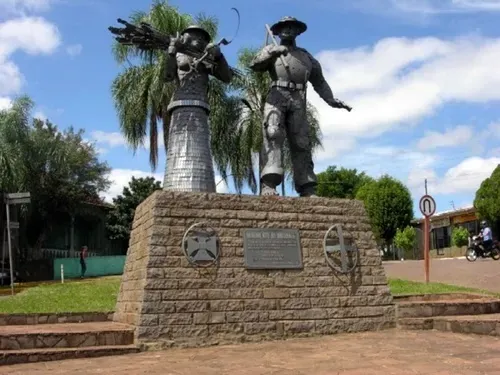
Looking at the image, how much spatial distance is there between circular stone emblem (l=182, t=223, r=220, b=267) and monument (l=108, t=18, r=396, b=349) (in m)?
0.01

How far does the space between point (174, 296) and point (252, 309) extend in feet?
3.30

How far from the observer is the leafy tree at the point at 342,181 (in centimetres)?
5116

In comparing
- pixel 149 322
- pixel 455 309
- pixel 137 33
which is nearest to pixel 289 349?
pixel 149 322

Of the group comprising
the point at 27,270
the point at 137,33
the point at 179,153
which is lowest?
the point at 27,270

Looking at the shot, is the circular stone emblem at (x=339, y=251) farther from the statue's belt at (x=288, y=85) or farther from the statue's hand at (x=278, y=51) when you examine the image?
the statue's hand at (x=278, y=51)

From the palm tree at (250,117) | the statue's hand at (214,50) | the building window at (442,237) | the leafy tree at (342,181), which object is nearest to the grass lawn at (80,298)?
the statue's hand at (214,50)

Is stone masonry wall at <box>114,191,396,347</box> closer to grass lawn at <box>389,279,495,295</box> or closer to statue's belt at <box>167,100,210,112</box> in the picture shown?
statue's belt at <box>167,100,210,112</box>

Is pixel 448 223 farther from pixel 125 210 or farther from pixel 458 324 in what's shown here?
pixel 458 324

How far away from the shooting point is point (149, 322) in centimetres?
722

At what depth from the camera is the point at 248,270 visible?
26.1 feet

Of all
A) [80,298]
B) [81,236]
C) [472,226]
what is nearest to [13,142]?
[81,236]

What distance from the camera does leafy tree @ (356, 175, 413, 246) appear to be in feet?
144

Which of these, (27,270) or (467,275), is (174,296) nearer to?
(467,275)

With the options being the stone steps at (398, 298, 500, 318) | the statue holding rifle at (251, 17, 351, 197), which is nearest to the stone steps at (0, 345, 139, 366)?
the statue holding rifle at (251, 17, 351, 197)
